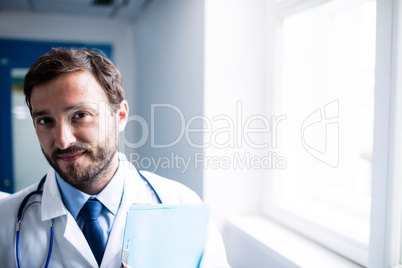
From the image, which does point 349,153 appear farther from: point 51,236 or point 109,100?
point 51,236

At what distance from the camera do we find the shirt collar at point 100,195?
1021 millimetres

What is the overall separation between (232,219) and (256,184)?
23cm

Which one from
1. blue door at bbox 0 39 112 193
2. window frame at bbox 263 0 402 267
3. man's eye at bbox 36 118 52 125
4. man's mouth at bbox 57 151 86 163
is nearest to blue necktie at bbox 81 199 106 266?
man's mouth at bbox 57 151 86 163

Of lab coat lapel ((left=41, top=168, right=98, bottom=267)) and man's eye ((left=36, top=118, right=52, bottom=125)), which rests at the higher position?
man's eye ((left=36, top=118, right=52, bottom=125))

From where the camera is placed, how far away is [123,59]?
3.24 metres

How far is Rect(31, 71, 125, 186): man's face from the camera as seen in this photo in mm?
966

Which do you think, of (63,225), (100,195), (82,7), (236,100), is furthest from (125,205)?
(82,7)

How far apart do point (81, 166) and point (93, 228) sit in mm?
194

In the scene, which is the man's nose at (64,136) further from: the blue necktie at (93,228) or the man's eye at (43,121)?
the blue necktie at (93,228)

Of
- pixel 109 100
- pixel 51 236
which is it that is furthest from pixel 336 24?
pixel 51 236

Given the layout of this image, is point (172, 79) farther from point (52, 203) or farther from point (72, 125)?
point (52, 203)

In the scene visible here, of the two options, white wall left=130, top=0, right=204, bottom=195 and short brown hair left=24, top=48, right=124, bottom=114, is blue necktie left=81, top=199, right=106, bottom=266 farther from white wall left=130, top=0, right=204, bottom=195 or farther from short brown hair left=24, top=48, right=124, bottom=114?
white wall left=130, top=0, right=204, bottom=195

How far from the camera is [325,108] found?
1.64 meters

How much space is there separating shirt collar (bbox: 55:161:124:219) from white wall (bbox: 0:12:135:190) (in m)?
2.03
